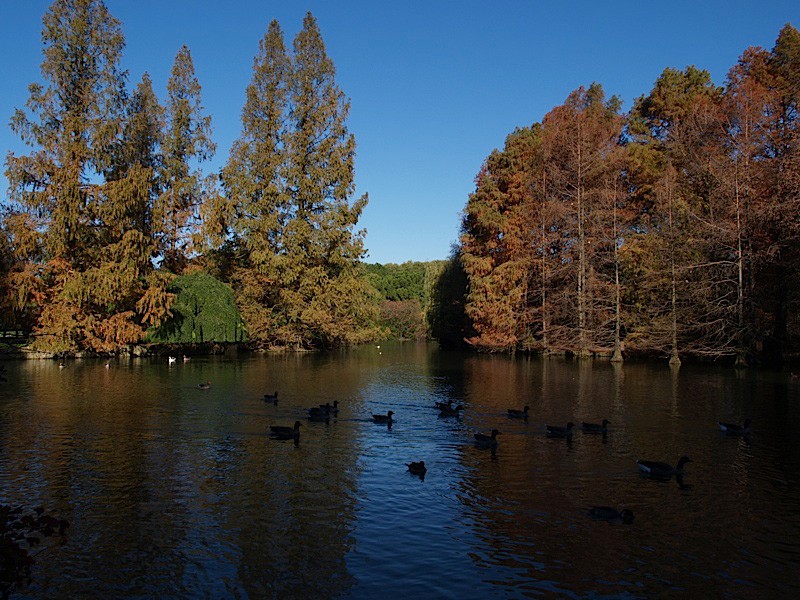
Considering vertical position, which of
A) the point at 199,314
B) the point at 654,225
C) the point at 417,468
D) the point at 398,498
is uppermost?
the point at 654,225

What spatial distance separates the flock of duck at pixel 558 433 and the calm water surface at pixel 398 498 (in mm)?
289

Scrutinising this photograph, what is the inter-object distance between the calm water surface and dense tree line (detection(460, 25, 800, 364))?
19.1m

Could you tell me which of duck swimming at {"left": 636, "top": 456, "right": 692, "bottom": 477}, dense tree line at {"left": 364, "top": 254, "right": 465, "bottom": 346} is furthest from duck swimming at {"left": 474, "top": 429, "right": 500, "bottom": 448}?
dense tree line at {"left": 364, "top": 254, "right": 465, "bottom": 346}

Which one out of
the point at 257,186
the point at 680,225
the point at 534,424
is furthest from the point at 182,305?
the point at 680,225

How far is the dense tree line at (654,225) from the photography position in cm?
4378

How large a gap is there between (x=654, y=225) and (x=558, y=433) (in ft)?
140

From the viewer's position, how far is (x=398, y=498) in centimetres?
1383

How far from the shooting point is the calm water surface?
981cm

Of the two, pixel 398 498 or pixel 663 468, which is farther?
pixel 663 468

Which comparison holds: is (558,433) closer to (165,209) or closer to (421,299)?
(165,209)

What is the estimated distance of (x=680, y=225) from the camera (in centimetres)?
5012

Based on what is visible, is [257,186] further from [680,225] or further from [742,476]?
[742,476]

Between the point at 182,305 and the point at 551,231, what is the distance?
115 feet

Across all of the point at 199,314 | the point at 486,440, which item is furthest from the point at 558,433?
the point at 199,314
